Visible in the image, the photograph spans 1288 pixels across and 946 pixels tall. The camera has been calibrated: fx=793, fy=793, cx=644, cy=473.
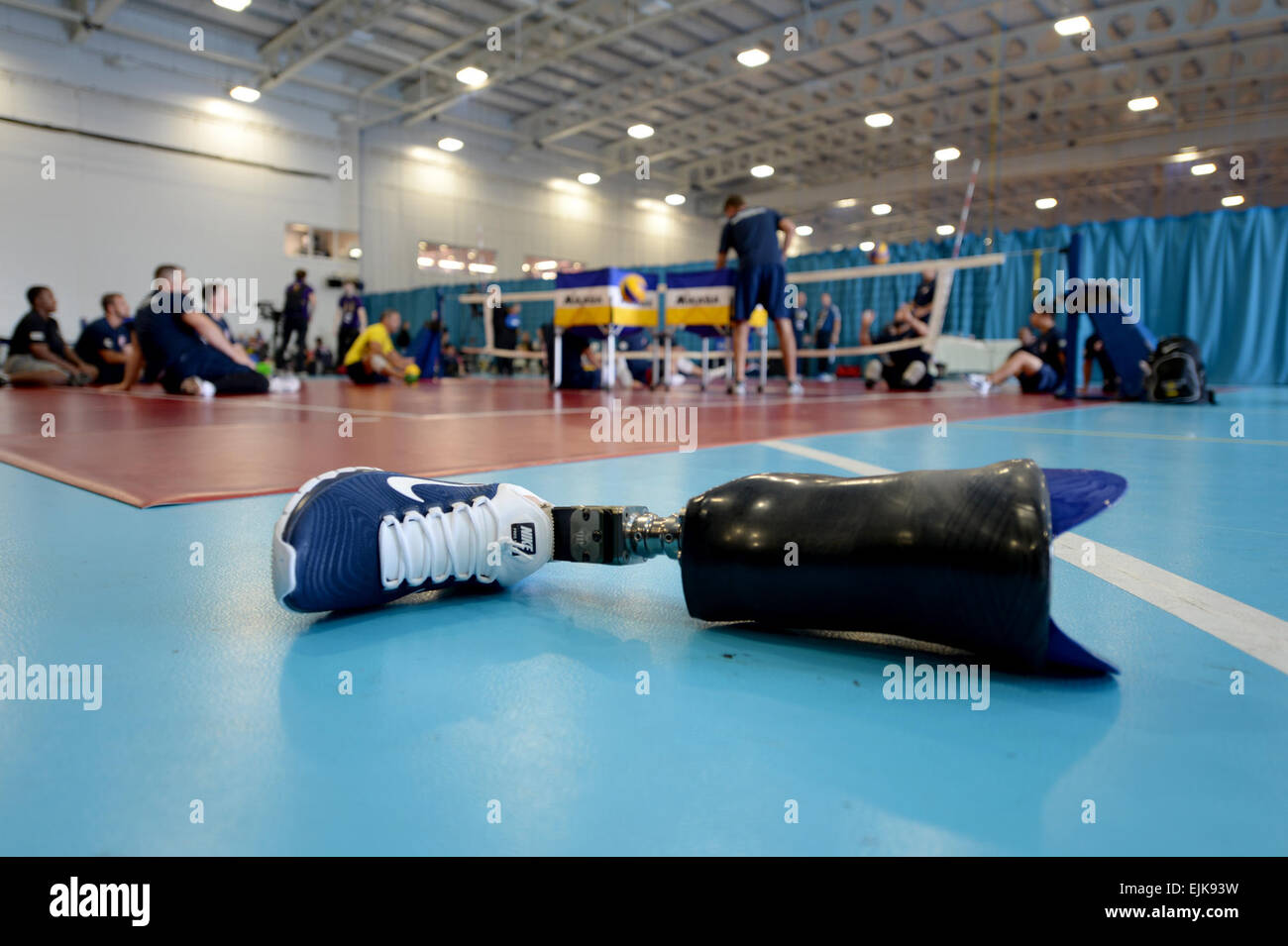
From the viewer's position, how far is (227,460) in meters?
2.45

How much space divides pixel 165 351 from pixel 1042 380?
866cm

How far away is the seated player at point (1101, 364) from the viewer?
25.9 feet

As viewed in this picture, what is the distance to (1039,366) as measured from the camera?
8.62 m

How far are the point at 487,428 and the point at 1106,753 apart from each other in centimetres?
327

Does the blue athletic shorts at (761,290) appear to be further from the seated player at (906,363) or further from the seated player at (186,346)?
the seated player at (186,346)

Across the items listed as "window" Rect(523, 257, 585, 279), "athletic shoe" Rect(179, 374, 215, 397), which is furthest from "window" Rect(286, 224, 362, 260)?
"athletic shoe" Rect(179, 374, 215, 397)

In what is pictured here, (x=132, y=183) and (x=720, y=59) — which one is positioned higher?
(x=720, y=59)

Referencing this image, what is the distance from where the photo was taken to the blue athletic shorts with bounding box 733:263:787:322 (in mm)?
7051

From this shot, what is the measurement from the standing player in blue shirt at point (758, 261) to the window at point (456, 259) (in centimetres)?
1513

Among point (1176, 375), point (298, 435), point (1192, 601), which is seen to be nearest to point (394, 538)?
point (1192, 601)

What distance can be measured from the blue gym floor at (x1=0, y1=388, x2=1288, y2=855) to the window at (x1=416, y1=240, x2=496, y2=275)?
2069 centimetres

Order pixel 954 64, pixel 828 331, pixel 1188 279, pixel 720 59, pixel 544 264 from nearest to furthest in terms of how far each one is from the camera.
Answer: pixel 1188 279 → pixel 828 331 → pixel 720 59 → pixel 954 64 → pixel 544 264

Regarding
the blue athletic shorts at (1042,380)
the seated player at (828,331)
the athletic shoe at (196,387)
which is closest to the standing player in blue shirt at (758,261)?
the blue athletic shorts at (1042,380)

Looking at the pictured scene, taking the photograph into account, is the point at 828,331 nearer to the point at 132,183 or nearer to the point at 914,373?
the point at 914,373
